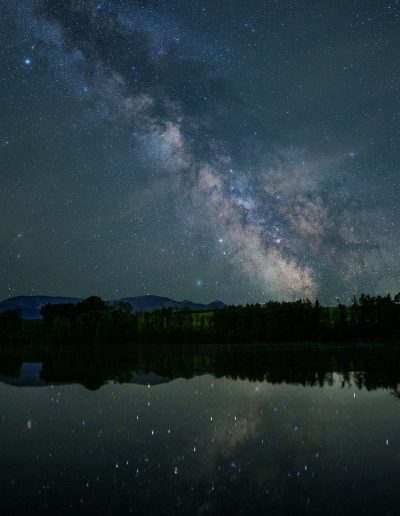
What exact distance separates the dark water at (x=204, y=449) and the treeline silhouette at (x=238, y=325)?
6398 cm

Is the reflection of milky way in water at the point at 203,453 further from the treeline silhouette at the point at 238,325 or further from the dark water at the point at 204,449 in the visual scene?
the treeline silhouette at the point at 238,325

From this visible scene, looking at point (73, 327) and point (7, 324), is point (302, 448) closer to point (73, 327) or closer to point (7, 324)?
point (73, 327)

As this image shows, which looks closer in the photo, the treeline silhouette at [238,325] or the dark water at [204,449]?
the dark water at [204,449]

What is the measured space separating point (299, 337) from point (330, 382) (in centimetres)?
6312

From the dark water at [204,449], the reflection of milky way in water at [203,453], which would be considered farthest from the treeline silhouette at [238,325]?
the reflection of milky way in water at [203,453]

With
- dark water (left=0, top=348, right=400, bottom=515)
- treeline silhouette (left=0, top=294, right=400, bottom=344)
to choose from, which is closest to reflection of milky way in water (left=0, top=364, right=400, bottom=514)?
dark water (left=0, top=348, right=400, bottom=515)

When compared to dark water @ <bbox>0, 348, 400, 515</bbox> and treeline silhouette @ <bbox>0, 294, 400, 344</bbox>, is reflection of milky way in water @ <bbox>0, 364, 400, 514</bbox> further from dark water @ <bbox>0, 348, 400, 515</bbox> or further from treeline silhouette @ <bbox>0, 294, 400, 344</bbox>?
treeline silhouette @ <bbox>0, 294, 400, 344</bbox>

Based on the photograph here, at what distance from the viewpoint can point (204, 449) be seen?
58.8 ft

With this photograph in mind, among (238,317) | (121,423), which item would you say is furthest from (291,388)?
(238,317)

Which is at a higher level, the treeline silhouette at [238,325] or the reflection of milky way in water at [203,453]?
the treeline silhouette at [238,325]

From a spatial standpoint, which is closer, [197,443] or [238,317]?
[197,443]

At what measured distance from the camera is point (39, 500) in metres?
13.1

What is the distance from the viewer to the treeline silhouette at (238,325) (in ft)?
320

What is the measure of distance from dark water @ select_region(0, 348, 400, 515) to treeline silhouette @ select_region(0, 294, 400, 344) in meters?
64.0
